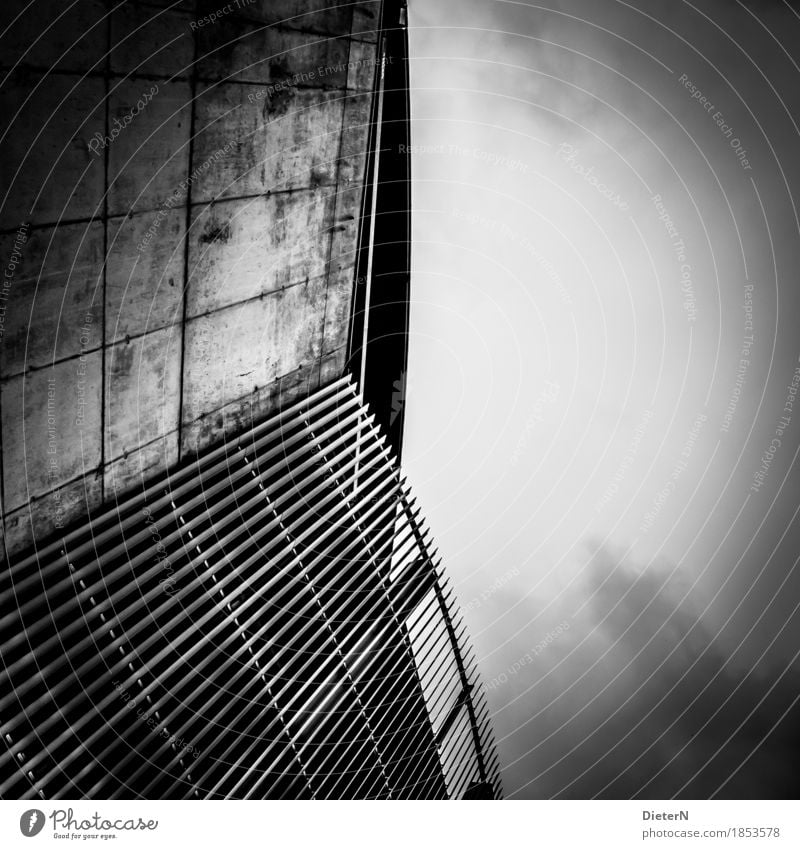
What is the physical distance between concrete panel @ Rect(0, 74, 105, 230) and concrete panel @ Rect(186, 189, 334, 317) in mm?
1079

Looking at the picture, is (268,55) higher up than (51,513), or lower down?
higher up

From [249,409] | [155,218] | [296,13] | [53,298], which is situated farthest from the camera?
[249,409]

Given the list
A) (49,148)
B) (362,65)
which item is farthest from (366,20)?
(49,148)

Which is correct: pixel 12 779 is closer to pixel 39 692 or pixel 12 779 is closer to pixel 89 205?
pixel 39 692

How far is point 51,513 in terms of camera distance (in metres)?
4.14

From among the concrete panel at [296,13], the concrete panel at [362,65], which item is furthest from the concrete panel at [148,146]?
the concrete panel at [362,65]

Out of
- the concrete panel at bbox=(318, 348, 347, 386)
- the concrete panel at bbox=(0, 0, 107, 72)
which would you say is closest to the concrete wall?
the concrete panel at bbox=(0, 0, 107, 72)

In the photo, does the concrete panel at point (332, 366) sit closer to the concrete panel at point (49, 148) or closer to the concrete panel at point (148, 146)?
the concrete panel at point (148, 146)

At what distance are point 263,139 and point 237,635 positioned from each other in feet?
13.1

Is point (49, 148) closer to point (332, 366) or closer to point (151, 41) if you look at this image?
point (151, 41)

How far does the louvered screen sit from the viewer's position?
3.88m

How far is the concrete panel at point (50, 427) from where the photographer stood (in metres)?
3.72

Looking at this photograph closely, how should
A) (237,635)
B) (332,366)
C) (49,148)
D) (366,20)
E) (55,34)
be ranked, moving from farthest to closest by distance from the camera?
1. (332,366)
2. (366,20)
3. (237,635)
4. (49,148)
5. (55,34)
